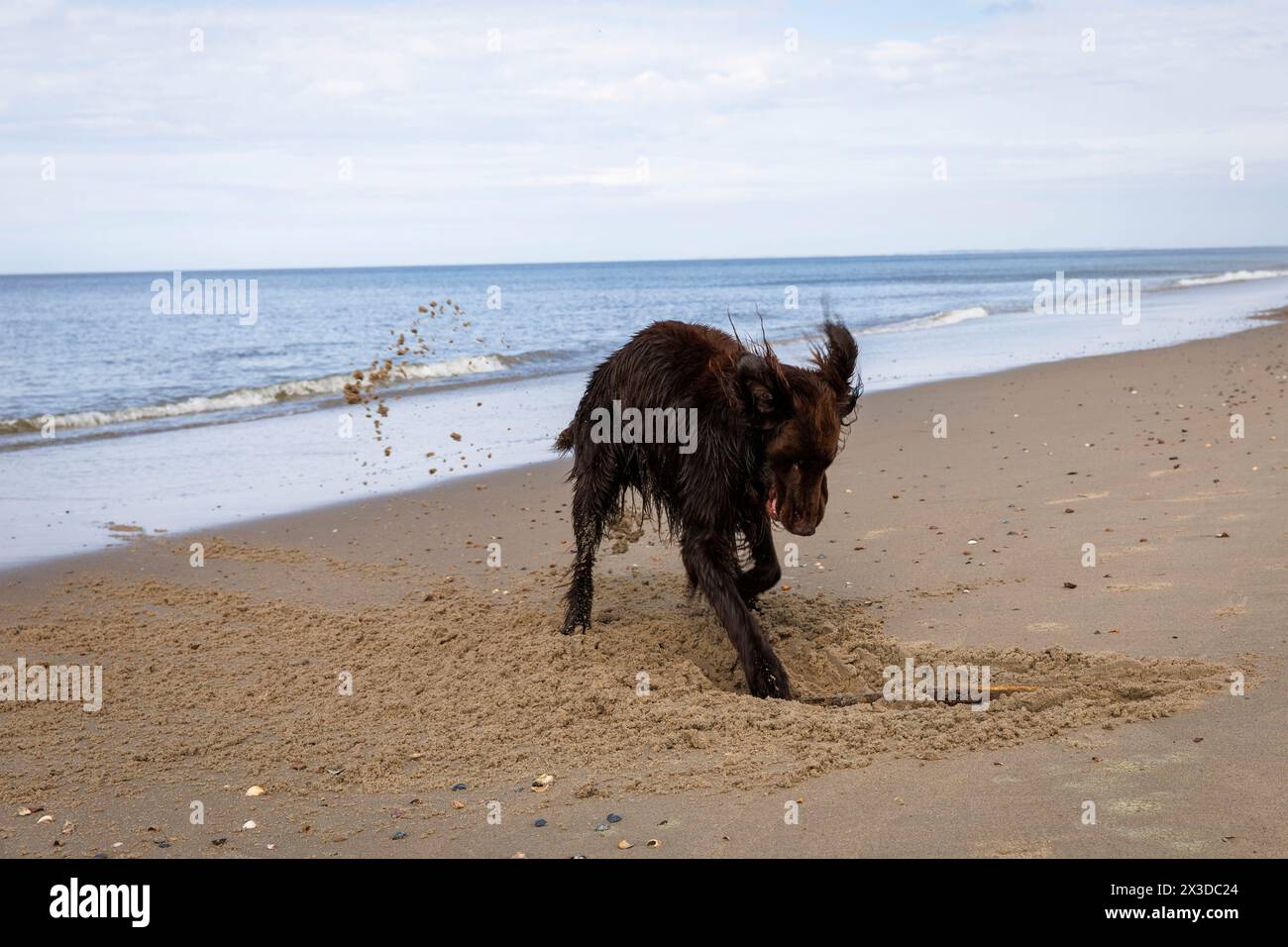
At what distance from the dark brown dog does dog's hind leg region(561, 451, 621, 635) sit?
0.01 m

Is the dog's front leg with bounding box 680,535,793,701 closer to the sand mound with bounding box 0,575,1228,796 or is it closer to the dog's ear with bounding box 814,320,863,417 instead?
the sand mound with bounding box 0,575,1228,796

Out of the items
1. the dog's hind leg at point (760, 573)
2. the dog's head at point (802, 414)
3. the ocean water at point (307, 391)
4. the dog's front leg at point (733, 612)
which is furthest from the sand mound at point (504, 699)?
the ocean water at point (307, 391)

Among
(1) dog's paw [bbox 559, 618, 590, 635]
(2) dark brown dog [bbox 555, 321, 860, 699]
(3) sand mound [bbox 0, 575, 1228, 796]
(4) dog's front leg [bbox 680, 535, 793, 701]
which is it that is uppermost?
(2) dark brown dog [bbox 555, 321, 860, 699]

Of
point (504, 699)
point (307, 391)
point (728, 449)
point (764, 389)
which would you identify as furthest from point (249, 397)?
point (764, 389)

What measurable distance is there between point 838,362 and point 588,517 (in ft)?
6.36

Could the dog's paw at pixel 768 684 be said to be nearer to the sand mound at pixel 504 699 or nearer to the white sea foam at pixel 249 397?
the sand mound at pixel 504 699

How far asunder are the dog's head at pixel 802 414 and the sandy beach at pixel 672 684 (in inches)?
39.2

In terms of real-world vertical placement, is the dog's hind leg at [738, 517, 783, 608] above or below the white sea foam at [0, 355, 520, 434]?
below

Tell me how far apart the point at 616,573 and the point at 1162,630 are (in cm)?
363

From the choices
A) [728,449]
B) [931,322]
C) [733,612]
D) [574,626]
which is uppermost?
[931,322]

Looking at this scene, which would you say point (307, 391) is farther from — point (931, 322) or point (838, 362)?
point (931, 322)

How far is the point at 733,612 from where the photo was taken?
18.9 ft

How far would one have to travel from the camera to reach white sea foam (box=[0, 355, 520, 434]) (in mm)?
18016

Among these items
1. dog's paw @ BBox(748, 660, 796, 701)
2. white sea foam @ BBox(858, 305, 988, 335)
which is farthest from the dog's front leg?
white sea foam @ BBox(858, 305, 988, 335)
